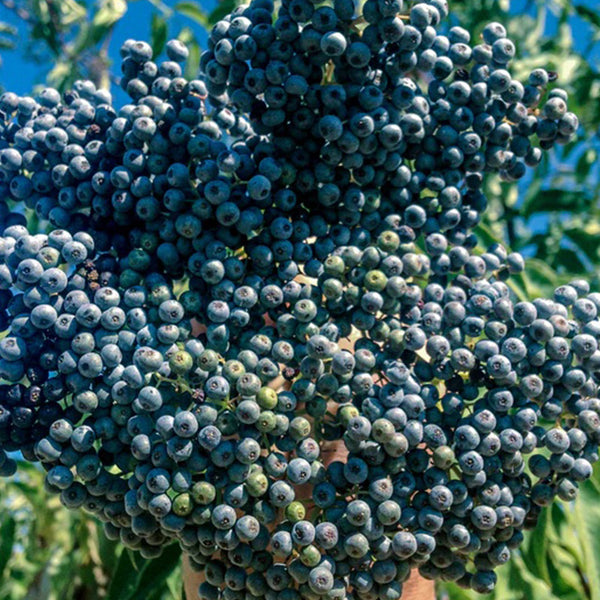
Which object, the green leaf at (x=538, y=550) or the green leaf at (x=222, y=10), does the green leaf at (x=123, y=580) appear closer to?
the green leaf at (x=538, y=550)

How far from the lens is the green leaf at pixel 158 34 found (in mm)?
1673

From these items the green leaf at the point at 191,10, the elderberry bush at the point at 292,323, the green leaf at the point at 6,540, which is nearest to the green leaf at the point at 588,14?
the green leaf at the point at 191,10

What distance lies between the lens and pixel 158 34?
168cm

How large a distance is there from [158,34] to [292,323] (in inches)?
37.7

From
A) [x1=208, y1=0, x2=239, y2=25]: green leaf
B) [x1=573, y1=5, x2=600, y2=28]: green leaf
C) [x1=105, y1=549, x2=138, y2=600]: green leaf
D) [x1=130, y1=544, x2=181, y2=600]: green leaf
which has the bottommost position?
[x1=105, y1=549, x2=138, y2=600]: green leaf

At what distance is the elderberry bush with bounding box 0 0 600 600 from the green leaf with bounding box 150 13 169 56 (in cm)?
64

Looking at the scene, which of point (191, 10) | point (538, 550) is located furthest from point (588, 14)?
point (538, 550)

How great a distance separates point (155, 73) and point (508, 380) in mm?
559

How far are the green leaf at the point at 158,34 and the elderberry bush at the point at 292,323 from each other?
64cm

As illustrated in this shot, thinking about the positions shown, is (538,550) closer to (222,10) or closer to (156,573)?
(156,573)

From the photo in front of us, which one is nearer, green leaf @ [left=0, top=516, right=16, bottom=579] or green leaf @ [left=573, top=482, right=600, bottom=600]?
green leaf @ [left=573, top=482, right=600, bottom=600]

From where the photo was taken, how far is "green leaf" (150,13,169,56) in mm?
1673

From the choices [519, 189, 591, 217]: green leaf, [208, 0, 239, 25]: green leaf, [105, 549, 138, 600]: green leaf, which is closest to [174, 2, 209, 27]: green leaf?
[208, 0, 239, 25]: green leaf

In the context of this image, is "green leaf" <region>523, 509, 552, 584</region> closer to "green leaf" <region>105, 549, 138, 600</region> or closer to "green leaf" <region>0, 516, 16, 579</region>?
"green leaf" <region>105, 549, 138, 600</region>
